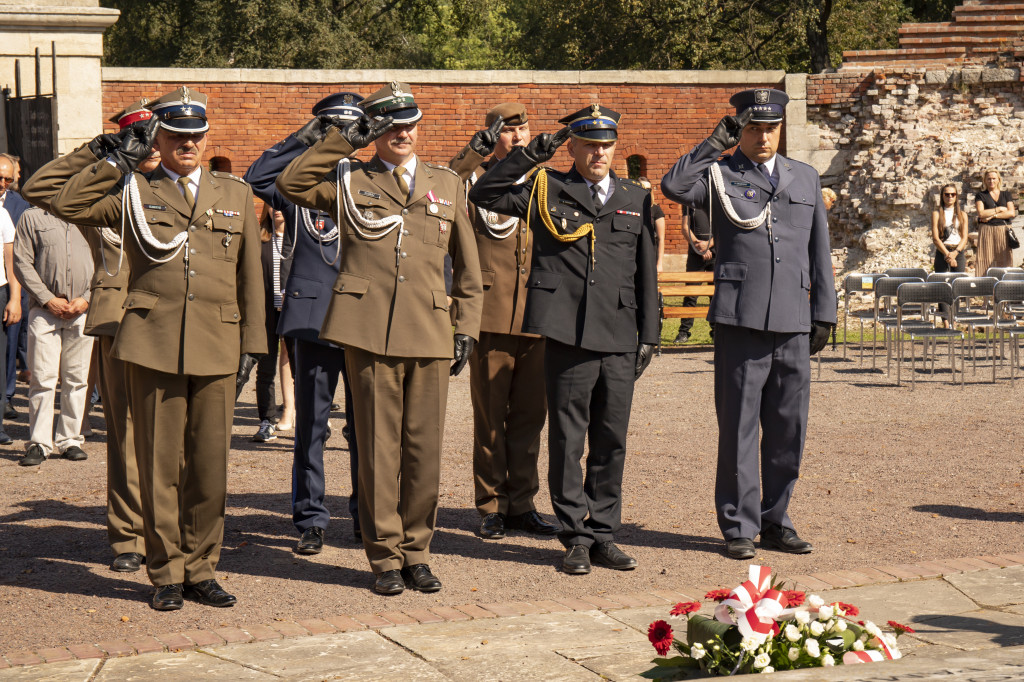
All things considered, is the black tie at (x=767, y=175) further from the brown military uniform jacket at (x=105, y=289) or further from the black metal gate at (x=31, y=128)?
the black metal gate at (x=31, y=128)

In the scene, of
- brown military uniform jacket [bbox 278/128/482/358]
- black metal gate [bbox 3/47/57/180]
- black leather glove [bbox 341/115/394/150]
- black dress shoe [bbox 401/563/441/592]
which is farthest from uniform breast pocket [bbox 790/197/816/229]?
A: black metal gate [bbox 3/47/57/180]

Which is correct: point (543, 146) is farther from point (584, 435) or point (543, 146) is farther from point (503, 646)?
point (503, 646)

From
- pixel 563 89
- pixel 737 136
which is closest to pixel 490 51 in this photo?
pixel 563 89

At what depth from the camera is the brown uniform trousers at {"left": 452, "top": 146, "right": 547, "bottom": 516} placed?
6.46 meters

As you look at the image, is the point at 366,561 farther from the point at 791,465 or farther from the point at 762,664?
the point at 762,664

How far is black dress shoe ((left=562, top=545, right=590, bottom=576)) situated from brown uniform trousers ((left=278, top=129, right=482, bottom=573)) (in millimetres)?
631

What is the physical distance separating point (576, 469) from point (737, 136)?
1721 mm

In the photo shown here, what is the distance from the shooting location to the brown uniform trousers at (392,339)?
5.35 m

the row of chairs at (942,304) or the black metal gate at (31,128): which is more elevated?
the black metal gate at (31,128)

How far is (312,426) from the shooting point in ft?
20.2

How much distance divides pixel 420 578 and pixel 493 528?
104cm

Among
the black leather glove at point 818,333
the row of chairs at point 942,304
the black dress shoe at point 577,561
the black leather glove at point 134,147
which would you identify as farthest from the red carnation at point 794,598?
the row of chairs at point 942,304

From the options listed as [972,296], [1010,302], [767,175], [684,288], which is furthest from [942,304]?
[767,175]

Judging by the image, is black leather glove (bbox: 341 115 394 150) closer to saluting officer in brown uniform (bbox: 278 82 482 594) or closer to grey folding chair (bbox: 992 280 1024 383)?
saluting officer in brown uniform (bbox: 278 82 482 594)
